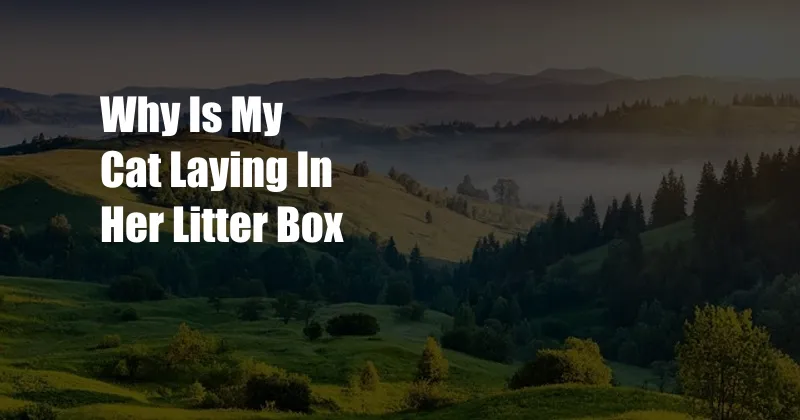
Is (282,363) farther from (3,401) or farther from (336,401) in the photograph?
(3,401)

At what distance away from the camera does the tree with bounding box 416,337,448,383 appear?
77562 mm

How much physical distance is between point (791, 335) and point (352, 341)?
8837 cm

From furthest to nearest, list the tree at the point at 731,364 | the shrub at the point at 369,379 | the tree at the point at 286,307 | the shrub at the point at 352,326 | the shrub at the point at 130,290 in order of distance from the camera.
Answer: the shrub at the point at 130,290 → the tree at the point at 286,307 → the shrub at the point at 352,326 → the shrub at the point at 369,379 → the tree at the point at 731,364

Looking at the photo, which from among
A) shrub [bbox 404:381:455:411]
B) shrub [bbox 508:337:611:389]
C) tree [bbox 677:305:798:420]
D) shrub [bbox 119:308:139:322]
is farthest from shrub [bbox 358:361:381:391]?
shrub [bbox 119:308:139:322]

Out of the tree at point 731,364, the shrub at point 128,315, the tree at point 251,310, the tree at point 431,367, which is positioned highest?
the tree at point 731,364

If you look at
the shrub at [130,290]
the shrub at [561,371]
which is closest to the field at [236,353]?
the shrub at [130,290]

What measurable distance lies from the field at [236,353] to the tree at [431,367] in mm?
2945

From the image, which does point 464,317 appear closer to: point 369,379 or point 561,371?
point 369,379

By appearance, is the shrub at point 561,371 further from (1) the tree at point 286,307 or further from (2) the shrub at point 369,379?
(1) the tree at point 286,307

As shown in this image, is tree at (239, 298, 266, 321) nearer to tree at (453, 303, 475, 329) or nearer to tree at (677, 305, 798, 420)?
tree at (453, 303, 475, 329)

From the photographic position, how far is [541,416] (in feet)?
179

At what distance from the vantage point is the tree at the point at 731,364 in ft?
135

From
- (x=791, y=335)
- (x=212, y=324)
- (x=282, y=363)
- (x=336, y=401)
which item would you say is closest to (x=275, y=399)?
(x=336, y=401)

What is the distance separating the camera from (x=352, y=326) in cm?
12581
